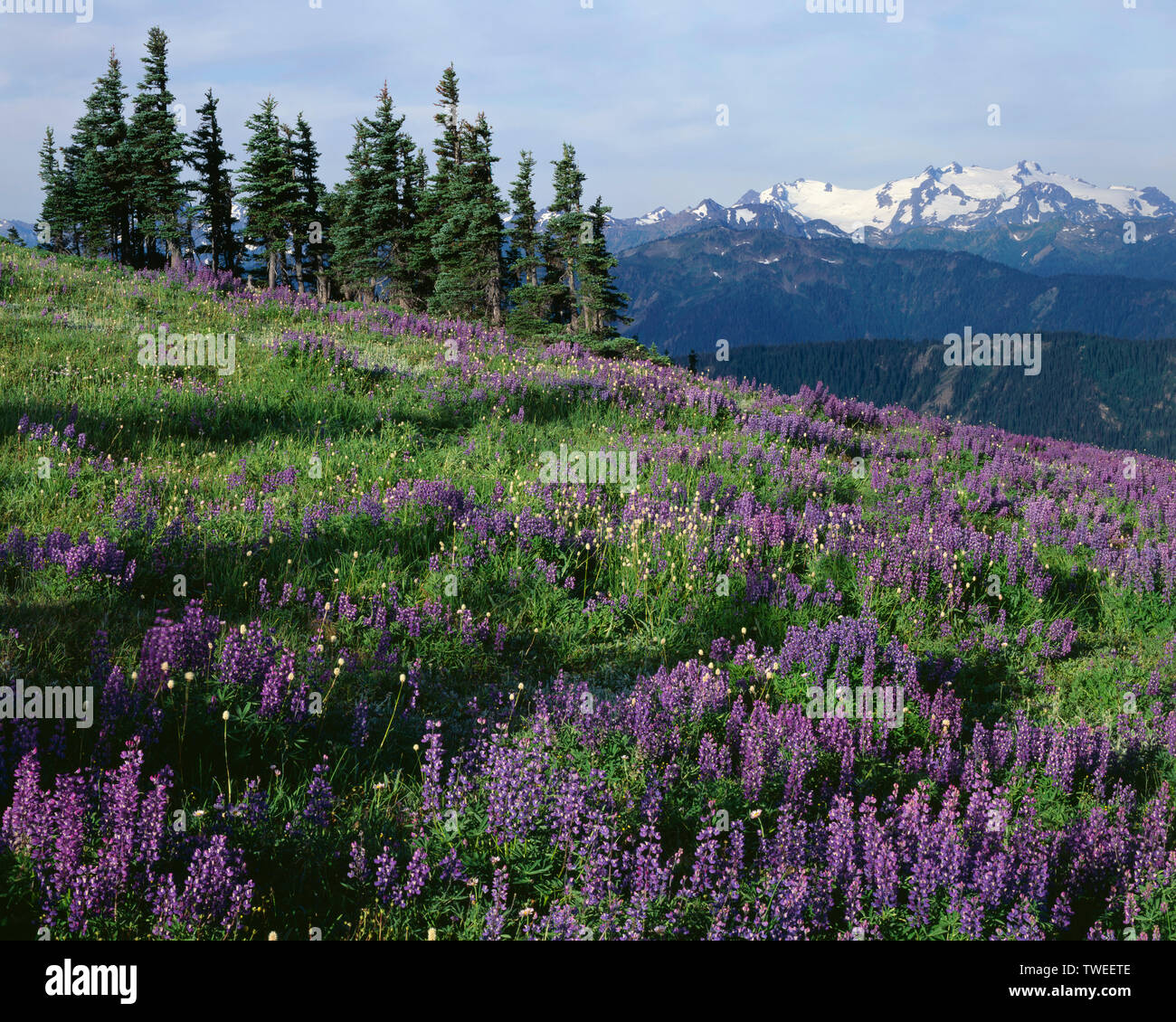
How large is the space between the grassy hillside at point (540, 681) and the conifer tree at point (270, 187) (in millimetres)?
33460

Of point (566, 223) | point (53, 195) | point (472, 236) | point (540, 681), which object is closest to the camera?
point (540, 681)

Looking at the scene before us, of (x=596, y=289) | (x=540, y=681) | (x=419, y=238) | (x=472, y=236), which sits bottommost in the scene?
(x=540, y=681)

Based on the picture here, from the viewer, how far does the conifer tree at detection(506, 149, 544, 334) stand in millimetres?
40469

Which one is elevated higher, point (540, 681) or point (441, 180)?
point (441, 180)

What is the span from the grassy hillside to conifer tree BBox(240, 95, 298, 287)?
33460mm

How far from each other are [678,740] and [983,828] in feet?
5.81

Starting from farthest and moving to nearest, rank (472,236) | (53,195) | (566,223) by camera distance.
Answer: (53,195), (566,223), (472,236)

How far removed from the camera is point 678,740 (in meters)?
4.77

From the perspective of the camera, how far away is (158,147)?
42969 millimetres

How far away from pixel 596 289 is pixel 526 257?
9.16m

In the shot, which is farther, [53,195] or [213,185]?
[53,195]

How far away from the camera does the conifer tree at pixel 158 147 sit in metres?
42.1

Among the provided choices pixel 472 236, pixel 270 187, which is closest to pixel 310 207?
pixel 270 187

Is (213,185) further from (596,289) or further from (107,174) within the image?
(596,289)
